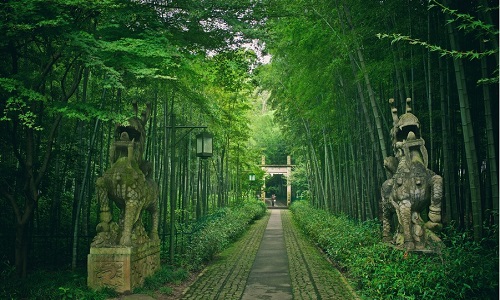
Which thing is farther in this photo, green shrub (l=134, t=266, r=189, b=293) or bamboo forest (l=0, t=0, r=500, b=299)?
green shrub (l=134, t=266, r=189, b=293)

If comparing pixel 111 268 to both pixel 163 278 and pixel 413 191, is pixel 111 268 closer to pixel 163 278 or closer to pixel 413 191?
A: pixel 163 278

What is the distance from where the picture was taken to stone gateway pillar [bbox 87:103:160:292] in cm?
545

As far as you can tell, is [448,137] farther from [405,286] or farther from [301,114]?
[301,114]

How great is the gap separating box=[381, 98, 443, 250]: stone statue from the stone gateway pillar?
11.6 ft

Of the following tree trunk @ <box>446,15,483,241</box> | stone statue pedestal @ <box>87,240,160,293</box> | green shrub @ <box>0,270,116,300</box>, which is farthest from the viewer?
stone statue pedestal @ <box>87,240,160,293</box>

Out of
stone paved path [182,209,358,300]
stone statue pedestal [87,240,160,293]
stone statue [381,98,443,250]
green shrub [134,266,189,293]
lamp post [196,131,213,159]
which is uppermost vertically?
lamp post [196,131,213,159]

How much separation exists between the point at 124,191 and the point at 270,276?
3.07 m

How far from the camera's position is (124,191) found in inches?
225

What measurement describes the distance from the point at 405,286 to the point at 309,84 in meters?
5.76

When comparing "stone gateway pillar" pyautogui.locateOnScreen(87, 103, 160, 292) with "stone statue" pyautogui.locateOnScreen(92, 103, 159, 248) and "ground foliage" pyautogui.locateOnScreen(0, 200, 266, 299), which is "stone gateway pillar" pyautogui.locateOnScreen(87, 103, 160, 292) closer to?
"stone statue" pyautogui.locateOnScreen(92, 103, 159, 248)

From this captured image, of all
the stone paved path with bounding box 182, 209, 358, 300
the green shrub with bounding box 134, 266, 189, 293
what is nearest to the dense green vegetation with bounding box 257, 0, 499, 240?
the stone paved path with bounding box 182, 209, 358, 300

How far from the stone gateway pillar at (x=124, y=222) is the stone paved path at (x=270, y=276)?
896mm

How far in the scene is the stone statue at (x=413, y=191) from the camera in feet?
16.1

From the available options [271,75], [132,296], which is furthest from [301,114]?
[132,296]
